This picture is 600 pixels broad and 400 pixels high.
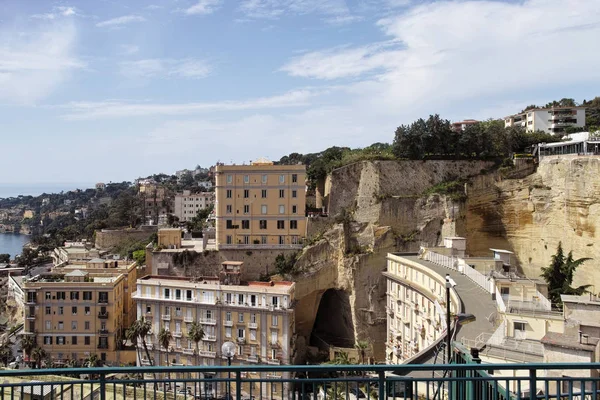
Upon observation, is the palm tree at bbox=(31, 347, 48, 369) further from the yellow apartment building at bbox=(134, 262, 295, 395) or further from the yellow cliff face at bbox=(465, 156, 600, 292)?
the yellow cliff face at bbox=(465, 156, 600, 292)

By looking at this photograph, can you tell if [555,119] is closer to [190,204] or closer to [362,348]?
[362,348]

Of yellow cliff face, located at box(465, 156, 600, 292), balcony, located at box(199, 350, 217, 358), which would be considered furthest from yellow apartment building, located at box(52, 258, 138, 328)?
yellow cliff face, located at box(465, 156, 600, 292)

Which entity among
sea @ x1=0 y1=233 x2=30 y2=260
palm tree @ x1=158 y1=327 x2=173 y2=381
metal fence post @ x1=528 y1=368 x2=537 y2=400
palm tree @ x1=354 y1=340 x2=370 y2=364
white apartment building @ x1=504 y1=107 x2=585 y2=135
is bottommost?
sea @ x1=0 y1=233 x2=30 y2=260

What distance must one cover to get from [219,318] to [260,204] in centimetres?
1023

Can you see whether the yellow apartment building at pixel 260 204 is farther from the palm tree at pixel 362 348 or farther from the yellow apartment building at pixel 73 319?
the yellow apartment building at pixel 73 319

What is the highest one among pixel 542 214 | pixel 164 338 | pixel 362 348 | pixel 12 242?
pixel 542 214

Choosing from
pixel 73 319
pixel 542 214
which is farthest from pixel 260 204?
pixel 542 214

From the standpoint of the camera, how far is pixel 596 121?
58.4 metres

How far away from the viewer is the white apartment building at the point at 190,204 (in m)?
86.1

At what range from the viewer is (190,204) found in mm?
86812

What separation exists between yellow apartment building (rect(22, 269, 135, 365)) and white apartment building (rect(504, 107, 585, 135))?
151ft

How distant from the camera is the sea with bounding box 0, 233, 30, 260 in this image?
13162 cm

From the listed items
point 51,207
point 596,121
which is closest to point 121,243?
point 596,121

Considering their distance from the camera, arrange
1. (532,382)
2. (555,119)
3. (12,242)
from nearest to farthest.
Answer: (532,382) < (555,119) < (12,242)
